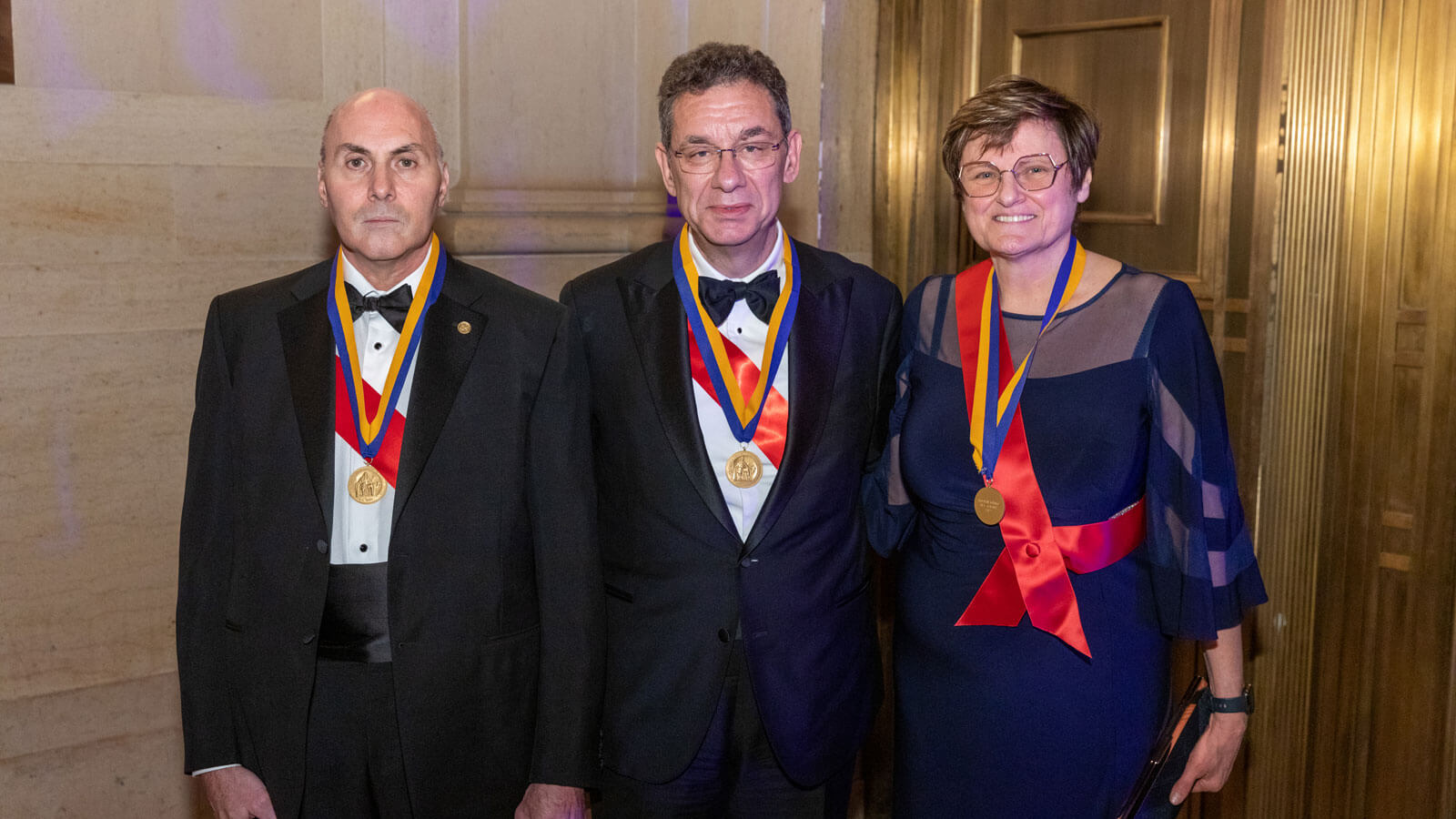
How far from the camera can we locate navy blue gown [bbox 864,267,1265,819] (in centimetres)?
245

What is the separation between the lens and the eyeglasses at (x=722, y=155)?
2645 millimetres

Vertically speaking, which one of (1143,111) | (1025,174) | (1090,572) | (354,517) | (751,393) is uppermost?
(1143,111)

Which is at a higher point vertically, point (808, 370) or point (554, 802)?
point (808, 370)

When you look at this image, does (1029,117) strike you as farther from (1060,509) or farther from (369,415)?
(369,415)

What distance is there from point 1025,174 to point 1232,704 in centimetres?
108

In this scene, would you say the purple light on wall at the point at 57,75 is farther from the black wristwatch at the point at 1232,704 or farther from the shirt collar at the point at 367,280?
the black wristwatch at the point at 1232,704

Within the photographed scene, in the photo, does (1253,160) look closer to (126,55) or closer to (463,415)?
(463,415)

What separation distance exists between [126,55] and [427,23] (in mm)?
826

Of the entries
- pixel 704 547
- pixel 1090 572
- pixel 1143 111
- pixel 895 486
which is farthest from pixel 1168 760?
pixel 1143 111

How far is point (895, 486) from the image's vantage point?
108 inches

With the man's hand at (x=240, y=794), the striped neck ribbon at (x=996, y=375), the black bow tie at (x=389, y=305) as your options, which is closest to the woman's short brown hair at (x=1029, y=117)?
the striped neck ribbon at (x=996, y=375)

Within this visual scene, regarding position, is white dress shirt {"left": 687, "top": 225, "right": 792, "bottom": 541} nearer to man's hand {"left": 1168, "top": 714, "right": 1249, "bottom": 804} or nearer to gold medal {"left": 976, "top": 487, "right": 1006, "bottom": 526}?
gold medal {"left": 976, "top": 487, "right": 1006, "bottom": 526}

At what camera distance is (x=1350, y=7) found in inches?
120

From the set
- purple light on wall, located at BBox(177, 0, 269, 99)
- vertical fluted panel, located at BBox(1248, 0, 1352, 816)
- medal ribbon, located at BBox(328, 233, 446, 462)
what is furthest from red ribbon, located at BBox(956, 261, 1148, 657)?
purple light on wall, located at BBox(177, 0, 269, 99)
